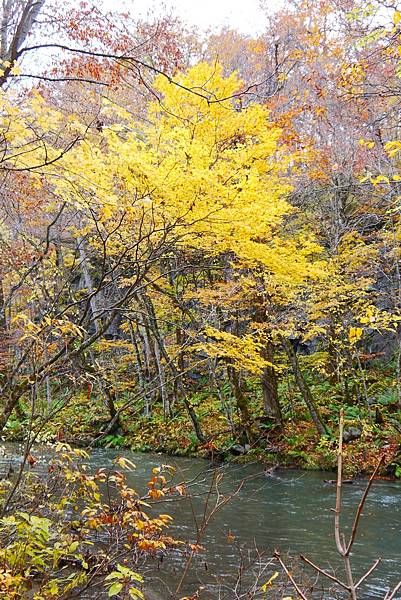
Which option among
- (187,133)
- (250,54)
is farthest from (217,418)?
(250,54)

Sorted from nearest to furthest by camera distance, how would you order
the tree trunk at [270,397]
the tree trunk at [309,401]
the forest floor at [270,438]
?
the forest floor at [270,438]
the tree trunk at [309,401]
the tree trunk at [270,397]

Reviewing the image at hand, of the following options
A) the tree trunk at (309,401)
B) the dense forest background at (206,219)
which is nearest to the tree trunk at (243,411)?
the dense forest background at (206,219)

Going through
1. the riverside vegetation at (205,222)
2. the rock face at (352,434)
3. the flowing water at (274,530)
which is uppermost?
the riverside vegetation at (205,222)

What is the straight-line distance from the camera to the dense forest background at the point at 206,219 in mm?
4086

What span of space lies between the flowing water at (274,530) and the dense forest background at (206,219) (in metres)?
1.53

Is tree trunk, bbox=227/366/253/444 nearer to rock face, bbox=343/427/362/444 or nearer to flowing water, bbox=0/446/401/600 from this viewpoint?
flowing water, bbox=0/446/401/600

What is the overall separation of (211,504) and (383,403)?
7.20 meters

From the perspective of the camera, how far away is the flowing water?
502cm

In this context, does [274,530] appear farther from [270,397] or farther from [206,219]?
[270,397]

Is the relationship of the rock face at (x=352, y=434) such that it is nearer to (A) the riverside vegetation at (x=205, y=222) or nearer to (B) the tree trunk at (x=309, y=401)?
(A) the riverside vegetation at (x=205, y=222)

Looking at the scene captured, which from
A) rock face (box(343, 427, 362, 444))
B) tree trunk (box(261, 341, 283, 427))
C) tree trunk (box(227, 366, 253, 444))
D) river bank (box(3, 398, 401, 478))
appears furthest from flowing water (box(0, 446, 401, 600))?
tree trunk (box(261, 341, 283, 427))

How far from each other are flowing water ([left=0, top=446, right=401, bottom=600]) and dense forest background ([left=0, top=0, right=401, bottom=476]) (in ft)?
5.03

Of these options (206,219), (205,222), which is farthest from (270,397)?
(206,219)

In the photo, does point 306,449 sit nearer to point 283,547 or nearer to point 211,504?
point 211,504
